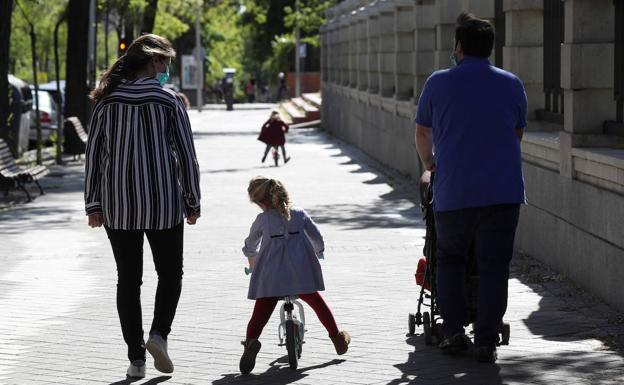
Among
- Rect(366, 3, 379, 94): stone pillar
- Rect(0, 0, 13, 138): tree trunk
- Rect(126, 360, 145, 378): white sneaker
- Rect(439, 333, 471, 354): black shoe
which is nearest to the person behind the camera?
Rect(126, 360, 145, 378): white sneaker

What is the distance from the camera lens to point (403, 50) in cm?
2706

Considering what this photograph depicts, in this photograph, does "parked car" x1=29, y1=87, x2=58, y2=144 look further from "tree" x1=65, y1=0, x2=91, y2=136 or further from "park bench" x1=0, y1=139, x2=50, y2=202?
"park bench" x1=0, y1=139, x2=50, y2=202

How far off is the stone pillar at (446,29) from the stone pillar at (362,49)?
13.4 meters

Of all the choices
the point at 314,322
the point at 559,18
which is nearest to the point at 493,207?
the point at 314,322

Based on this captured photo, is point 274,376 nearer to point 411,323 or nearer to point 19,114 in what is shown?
point 411,323

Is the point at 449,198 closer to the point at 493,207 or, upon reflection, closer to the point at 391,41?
the point at 493,207

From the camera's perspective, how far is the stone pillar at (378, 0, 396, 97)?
1144 inches

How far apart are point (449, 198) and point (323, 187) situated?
1458cm

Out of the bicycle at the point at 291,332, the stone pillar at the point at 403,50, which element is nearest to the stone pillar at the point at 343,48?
the stone pillar at the point at 403,50

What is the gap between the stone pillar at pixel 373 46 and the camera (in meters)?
31.7

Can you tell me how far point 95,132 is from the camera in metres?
7.39

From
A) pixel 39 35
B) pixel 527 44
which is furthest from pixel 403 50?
pixel 39 35

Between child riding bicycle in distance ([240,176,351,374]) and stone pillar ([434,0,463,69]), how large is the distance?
1269 centimetres

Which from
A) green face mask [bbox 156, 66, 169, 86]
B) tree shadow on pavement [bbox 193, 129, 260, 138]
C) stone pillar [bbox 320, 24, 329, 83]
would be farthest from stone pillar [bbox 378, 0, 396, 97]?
green face mask [bbox 156, 66, 169, 86]
